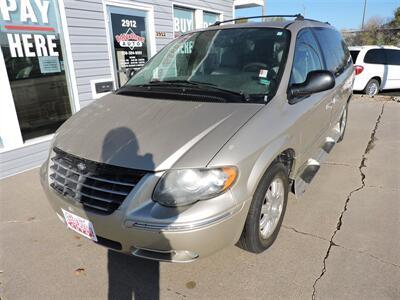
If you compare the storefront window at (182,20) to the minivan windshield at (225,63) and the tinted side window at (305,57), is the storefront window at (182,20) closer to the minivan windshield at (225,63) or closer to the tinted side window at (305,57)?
the minivan windshield at (225,63)

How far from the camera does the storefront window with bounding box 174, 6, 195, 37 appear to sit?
7.43 m

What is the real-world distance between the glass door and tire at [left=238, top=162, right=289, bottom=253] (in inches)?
159

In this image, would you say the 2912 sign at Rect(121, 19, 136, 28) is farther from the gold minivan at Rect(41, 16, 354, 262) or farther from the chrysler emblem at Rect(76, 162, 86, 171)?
the chrysler emblem at Rect(76, 162, 86, 171)

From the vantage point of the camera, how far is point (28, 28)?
178 inches

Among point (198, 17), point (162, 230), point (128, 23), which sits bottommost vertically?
point (162, 230)

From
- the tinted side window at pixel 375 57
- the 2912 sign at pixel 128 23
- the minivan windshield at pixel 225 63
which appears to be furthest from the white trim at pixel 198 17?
the tinted side window at pixel 375 57

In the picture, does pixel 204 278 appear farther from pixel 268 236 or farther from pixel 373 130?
pixel 373 130

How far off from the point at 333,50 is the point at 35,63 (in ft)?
14.2

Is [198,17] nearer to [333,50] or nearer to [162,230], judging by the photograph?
[333,50]

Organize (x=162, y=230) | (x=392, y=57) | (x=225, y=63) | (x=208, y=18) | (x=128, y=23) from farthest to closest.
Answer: (x=392, y=57)
(x=208, y=18)
(x=128, y=23)
(x=225, y=63)
(x=162, y=230)

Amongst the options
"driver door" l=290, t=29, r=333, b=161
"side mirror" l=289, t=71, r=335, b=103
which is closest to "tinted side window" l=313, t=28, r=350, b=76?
"driver door" l=290, t=29, r=333, b=161

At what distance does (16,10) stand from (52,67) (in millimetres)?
903

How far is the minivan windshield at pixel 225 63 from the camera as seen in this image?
271 centimetres

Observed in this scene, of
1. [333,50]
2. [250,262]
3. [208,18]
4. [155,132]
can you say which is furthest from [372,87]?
[155,132]
